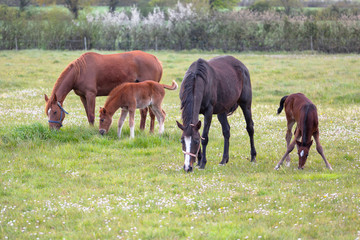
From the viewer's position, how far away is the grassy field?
18.3ft

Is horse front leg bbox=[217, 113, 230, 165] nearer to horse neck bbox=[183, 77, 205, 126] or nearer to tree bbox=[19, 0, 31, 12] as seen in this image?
horse neck bbox=[183, 77, 205, 126]

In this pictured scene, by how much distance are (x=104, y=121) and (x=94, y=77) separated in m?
1.58

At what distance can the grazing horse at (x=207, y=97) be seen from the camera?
7.68 meters

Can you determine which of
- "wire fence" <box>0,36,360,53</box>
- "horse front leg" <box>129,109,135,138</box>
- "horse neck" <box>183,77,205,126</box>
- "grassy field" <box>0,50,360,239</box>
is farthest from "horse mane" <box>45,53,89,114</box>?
"wire fence" <box>0,36,360,53</box>

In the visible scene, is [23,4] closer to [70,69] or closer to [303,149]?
[70,69]

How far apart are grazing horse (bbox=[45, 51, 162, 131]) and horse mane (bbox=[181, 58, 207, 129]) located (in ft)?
12.4

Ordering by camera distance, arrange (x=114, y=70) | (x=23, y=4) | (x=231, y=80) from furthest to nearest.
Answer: (x=23, y=4) < (x=114, y=70) < (x=231, y=80)

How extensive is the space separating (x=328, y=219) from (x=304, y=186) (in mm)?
1530

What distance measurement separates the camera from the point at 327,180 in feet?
25.2

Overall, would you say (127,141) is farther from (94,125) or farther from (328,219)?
(328,219)

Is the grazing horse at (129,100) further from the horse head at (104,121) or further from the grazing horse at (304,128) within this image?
the grazing horse at (304,128)

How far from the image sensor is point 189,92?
26.2 feet

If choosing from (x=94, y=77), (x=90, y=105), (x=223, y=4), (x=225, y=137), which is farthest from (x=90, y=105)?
(x=223, y=4)

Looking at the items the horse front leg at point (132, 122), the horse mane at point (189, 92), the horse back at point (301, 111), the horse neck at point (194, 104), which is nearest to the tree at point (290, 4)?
the horse front leg at point (132, 122)
